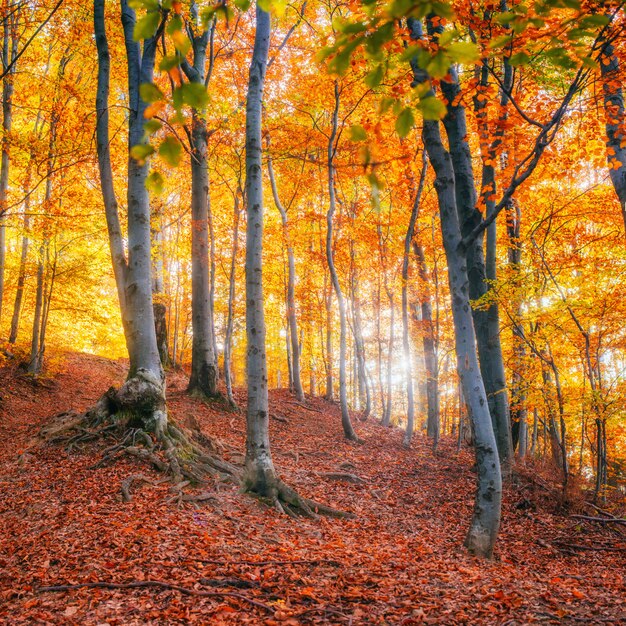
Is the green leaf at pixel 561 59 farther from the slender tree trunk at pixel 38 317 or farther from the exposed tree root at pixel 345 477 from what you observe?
the slender tree trunk at pixel 38 317

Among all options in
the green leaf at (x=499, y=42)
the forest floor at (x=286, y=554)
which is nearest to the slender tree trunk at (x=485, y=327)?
the forest floor at (x=286, y=554)

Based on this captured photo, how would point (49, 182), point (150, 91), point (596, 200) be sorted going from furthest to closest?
point (49, 182) < point (596, 200) < point (150, 91)

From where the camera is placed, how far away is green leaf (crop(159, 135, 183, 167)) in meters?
1.36

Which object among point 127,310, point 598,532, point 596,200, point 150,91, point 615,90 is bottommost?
point 598,532

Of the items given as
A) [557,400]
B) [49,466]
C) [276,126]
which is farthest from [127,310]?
[276,126]

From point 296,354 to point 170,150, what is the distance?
1404 centimetres

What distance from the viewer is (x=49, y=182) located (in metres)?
12.8

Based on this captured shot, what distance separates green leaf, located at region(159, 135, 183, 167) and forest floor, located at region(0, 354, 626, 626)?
3.15 m

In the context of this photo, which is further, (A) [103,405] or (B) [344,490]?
(B) [344,490]

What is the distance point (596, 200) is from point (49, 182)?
50.3 feet

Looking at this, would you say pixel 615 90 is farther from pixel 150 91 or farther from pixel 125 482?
pixel 125 482

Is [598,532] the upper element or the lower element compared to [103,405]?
lower

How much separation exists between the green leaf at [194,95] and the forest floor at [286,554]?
332cm

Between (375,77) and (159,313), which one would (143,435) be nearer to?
(375,77)
